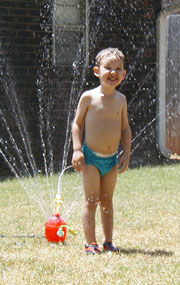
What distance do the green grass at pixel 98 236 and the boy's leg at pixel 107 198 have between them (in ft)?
0.57

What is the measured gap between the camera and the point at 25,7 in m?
8.15

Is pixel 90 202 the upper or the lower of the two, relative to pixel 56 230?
upper

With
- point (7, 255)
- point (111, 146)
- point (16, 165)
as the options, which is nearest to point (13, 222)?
point (7, 255)

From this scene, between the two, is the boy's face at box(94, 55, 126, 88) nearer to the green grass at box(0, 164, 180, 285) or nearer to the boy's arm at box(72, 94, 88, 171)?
the boy's arm at box(72, 94, 88, 171)

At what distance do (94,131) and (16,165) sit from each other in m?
4.57

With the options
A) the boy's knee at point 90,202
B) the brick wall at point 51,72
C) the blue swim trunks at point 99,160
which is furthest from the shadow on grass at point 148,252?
the brick wall at point 51,72

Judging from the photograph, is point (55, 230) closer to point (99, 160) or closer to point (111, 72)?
point (99, 160)

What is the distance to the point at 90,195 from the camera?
348 cm

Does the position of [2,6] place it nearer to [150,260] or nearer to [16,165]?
[16,165]

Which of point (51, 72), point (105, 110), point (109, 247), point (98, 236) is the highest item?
point (105, 110)

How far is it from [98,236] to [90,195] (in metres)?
0.66

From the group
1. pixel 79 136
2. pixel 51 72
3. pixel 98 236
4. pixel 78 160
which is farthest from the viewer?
pixel 51 72

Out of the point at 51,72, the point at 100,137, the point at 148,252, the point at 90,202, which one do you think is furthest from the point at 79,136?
the point at 51,72

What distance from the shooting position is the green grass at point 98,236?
9.73ft
